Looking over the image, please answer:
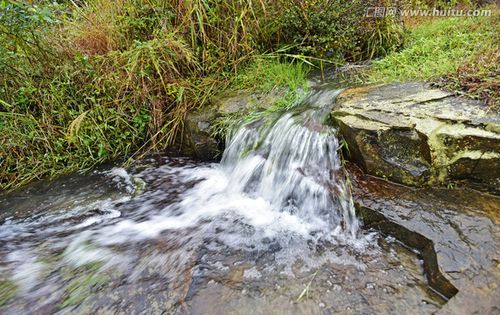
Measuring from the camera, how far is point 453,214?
6.01 ft

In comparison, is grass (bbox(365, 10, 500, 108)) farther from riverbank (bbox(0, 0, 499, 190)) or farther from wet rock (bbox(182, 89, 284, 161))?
wet rock (bbox(182, 89, 284, 161))

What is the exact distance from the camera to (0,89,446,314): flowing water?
1.64 meters

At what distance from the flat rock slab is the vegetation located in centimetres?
156

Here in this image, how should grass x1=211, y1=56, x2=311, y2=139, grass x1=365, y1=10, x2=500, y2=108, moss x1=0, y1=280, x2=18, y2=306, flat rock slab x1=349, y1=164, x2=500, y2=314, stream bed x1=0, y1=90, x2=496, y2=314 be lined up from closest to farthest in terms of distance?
1. flat rock slab x1=349, y1=164, x2=500, y2=314
2. stream bed x1=0, y1=90, x2=496, y2=314
3. moss x1=0, y1=280, x2=18, y2=306
4. grass x1=365, y1=10, x2=500, y2=108
5. grass x1=211, y1=56, x2=311, y2=139

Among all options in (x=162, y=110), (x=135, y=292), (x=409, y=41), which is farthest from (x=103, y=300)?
(x=409, y=41)

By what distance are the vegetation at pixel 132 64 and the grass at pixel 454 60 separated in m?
0.68

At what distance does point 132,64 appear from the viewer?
3.23 metres

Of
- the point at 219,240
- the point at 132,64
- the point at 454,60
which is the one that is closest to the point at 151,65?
the point at 132,64

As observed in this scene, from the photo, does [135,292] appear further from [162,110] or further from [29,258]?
[162,110]

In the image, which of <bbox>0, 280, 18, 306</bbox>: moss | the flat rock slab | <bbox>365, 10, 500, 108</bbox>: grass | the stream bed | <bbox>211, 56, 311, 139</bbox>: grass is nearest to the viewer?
the flat rock slab

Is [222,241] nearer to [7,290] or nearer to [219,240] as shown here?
Answer: [219,240]
